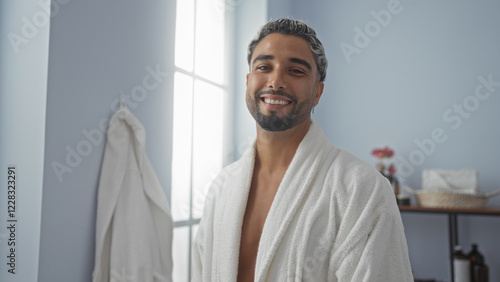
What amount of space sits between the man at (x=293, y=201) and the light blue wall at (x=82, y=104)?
1.18 feet

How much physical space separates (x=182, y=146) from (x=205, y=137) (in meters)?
0.23

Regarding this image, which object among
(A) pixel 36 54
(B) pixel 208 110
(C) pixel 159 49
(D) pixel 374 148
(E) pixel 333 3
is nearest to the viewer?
(A) pixel 36 54

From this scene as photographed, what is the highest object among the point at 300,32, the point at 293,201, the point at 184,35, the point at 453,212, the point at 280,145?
the point at 184,35

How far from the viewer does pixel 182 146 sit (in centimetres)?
170

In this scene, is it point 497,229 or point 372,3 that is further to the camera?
point 372,3

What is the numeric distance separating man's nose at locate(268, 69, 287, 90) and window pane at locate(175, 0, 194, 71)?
82 centimetres

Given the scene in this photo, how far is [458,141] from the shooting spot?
82.0 inches

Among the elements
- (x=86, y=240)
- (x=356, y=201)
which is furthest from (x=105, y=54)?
(x=356, y=201)

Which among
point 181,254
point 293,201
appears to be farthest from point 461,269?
point 293,201

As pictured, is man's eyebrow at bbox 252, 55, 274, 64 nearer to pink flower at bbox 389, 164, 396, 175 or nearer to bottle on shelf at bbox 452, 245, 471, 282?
pink flower at bbox 389, 164, 396, 175

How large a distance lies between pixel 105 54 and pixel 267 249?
2.59 feet

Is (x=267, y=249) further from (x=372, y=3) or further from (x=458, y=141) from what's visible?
(x=372, y=3)

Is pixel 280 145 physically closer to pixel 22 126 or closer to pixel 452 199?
pixel 22 126

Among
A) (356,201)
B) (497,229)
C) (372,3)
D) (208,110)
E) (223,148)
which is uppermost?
(372,3)
